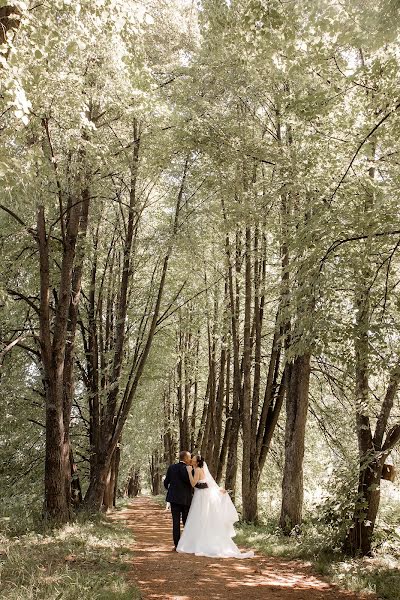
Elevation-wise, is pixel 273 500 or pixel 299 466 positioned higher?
pixel 299 466

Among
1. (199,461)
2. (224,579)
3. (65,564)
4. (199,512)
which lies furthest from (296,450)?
(65,564)

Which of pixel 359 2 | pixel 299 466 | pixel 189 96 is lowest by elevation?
pixel 299 466

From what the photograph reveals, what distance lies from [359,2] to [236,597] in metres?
7.22

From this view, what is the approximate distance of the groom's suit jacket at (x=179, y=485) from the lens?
408 inches

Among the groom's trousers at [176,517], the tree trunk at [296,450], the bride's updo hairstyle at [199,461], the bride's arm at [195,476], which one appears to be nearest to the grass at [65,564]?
the groom's trousers at [176,517]

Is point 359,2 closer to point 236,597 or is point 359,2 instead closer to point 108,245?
point 236,597

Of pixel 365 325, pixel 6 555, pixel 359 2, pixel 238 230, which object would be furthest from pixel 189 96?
pixel 6 555

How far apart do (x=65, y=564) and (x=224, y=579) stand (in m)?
2.21

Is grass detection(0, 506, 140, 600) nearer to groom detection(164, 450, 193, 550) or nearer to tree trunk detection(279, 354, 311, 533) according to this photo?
groom detection(164, 450, 193, 550)

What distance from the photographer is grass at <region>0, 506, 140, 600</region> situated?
5.73 metres

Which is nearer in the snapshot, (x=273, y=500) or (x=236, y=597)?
(x=236, y=597)

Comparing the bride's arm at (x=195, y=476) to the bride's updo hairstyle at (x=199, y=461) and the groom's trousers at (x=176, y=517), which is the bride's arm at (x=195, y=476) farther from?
the groom's trousers at (x=176, y=517)

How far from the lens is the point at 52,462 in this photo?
1069 centimetres

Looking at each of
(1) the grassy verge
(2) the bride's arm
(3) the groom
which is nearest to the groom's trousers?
(3) the groom
